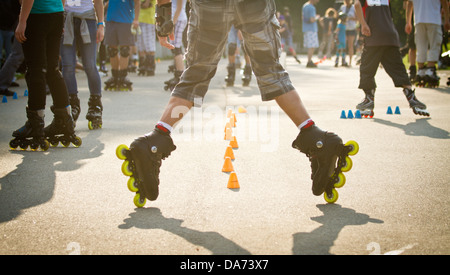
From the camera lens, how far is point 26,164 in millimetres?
4535

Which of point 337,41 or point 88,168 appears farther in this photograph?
point 337,41

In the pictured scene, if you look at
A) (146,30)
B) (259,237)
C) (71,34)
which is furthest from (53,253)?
(146,30)

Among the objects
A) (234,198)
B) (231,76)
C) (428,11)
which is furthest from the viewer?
(231,76)

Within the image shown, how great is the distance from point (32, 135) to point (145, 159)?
233 centimetres

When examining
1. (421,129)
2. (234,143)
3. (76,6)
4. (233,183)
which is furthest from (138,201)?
(421,129)

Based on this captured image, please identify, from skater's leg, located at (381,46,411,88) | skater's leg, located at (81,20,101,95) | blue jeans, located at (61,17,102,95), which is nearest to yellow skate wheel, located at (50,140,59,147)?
blue jeans, located at (61,17,102,95)

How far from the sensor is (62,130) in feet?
17.1

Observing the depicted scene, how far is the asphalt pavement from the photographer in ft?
9.02

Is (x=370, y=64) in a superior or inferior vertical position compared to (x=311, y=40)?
superior

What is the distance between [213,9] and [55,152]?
2508 mm

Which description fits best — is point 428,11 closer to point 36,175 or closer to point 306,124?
point 306,124

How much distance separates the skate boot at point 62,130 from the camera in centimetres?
516

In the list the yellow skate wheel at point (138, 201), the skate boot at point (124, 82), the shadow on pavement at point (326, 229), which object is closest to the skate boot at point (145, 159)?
the yellow skate wheel at point (138, 201)
